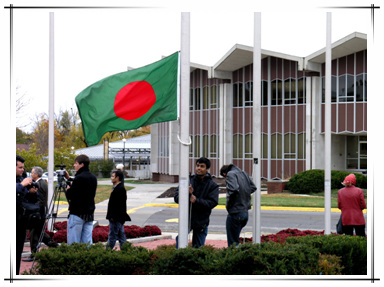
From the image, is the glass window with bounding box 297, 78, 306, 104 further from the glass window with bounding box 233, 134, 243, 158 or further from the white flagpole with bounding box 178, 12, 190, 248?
the white flagpole with bounding box 178, 12, 190, 248

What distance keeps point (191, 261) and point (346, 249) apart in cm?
243

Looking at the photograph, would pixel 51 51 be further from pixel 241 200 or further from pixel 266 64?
pixel 266 64

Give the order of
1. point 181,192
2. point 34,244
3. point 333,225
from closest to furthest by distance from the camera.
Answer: point 181,192
point 34,244
point 333,225

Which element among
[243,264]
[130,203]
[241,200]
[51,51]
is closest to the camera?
[243,264]

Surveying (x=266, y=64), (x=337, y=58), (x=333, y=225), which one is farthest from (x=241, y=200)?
(x=266, y=64)

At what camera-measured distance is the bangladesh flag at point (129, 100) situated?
8.13 metres

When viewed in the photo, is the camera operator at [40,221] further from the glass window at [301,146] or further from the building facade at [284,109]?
the glass window at [301,146]

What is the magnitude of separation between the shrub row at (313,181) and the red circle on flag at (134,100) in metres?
23.9

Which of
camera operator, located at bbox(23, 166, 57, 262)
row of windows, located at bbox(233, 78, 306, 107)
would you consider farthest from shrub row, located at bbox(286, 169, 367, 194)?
camera operator, located at bbox(23, 166, 57, 262)

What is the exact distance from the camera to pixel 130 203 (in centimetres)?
2816

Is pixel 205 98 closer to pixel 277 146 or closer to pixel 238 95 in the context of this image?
pixel 238 95

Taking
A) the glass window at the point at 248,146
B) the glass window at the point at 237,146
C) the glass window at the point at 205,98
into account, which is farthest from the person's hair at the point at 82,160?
the glass window at the point at 205,98

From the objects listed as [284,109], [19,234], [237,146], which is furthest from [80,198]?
[237,146]
